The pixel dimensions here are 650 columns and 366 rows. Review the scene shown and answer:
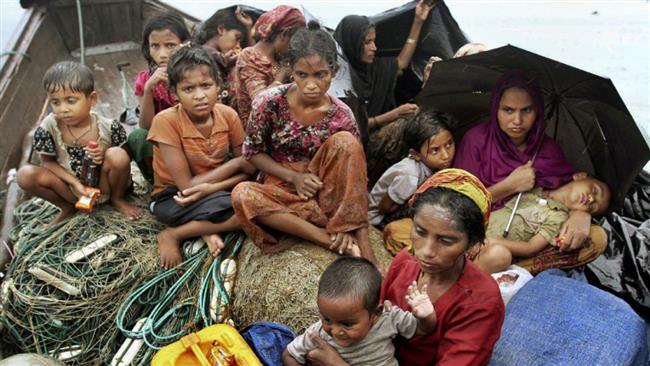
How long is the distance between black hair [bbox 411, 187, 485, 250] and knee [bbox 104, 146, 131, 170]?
1770mm

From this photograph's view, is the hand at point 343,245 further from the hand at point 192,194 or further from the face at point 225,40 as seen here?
the face at point 225,40

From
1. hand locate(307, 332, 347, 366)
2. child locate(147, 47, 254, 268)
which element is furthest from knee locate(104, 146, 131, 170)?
hand locate(307, 332, 347, 366)

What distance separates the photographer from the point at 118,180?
2971 mm

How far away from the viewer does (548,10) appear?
7.99m

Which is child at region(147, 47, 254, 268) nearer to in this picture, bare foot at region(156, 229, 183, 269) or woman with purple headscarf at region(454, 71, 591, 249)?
bare foot at region(156, 229, 183, 269)

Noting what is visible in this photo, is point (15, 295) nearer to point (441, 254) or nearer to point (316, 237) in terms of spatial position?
point (316, 237)

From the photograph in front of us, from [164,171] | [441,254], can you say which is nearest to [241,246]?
[164,171]

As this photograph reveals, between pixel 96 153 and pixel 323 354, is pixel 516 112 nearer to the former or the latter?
pixel 323 354

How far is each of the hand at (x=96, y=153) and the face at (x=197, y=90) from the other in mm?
486

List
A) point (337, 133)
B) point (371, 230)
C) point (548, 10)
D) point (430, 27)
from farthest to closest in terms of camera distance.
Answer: point (548, 10) < point (430, 27) < point (371, 230) < point (337, 133)

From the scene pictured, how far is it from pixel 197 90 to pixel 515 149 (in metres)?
1.62

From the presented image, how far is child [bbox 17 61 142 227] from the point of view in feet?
9.15

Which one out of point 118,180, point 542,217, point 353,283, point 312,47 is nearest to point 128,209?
point 118,180

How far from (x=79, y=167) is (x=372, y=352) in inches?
75.2
